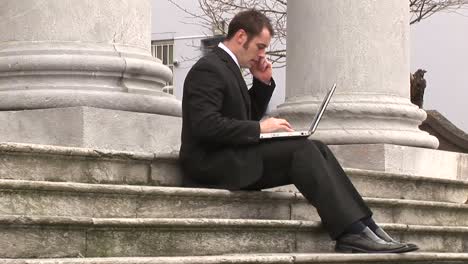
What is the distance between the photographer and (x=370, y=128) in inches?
406

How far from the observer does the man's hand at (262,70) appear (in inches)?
319

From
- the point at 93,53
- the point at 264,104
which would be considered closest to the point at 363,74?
the point at 264,104

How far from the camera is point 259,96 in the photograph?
8.33 m

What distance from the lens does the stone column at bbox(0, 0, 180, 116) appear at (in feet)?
26.3

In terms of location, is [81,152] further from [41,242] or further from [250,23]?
[250,23]

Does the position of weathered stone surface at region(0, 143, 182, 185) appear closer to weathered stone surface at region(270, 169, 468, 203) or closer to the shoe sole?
the shoe sole

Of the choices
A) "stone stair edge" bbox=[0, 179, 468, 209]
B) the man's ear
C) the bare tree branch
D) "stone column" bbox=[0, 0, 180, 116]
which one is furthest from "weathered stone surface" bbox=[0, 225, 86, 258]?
the bare tree branch

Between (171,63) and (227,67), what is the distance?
2207cm

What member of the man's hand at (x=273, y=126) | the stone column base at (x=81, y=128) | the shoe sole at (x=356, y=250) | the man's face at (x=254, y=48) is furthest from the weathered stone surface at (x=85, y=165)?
the shoe sole at (x=356, y=250)

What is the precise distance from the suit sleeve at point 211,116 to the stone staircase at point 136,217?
0.32 m

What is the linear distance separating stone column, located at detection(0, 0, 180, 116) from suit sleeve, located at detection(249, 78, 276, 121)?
1.99ft

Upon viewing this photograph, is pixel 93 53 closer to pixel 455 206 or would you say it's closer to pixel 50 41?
pixel 50 41

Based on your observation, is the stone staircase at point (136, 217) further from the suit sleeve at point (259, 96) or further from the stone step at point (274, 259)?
the suit sleeve at point (259, 96)

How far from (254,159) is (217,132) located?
0.98ft
